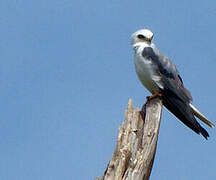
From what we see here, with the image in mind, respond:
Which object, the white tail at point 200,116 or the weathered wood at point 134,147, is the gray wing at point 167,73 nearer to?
the white tail at point 200,116

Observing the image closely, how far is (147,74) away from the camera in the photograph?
10750mm

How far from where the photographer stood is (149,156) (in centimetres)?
852

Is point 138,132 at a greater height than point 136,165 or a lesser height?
greater

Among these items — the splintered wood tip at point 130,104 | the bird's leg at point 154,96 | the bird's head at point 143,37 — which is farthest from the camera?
the bird's head at point 143,37

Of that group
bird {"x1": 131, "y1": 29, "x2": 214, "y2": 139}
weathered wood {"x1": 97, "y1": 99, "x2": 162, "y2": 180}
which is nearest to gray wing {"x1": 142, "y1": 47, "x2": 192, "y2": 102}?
bird {"x1": 131, "y1": 29, "x2": 214, "y2": 139}

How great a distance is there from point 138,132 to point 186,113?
178cm

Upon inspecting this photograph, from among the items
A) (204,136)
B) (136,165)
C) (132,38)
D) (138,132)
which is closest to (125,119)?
(138,132)

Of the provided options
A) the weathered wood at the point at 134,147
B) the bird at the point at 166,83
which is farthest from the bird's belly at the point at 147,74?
the weathered wood at the point at 134,147

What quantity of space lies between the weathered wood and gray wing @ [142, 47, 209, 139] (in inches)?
49.4

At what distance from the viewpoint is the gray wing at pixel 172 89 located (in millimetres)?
10492

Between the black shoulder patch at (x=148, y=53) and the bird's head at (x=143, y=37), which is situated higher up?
the bird's head at (x=143, y=37)

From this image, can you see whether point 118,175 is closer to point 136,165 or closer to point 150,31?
point 136,165

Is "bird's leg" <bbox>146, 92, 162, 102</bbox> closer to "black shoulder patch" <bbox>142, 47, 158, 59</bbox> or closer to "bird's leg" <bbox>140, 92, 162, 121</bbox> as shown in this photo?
"bird's leg" <bbox>140, 92, 162, 121</bbox>

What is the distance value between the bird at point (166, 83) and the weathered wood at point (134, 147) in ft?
4.21
